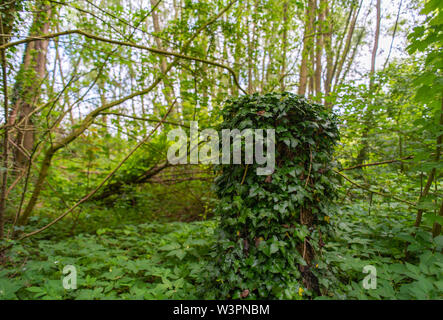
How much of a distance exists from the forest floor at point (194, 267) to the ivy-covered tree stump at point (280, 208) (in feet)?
0.69

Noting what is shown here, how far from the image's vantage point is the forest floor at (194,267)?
67.4 inches

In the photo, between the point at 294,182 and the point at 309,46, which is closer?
the point at 294,182

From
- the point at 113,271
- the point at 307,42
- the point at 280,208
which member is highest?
the point at 307,42

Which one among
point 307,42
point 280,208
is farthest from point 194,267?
point 307,42

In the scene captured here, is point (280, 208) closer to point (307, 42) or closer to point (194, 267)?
point (194, 267)

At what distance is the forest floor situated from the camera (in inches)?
67.4

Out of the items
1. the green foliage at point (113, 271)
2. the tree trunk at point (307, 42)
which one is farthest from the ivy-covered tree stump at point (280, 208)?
the tree trunk at point (307, 42)

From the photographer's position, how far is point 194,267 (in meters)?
2.27

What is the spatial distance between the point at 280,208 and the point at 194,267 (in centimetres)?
119

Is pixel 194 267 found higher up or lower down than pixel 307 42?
lower down
